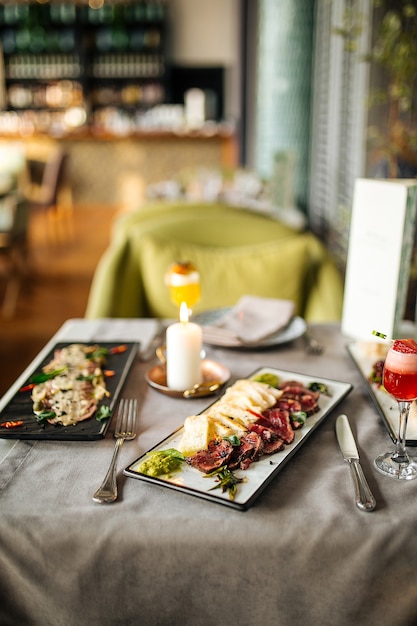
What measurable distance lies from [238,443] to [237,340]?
0.51m

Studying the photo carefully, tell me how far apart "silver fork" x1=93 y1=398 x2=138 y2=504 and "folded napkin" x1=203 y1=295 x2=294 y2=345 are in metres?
0.37

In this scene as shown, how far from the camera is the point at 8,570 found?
0.80 m

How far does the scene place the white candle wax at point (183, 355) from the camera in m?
1.17

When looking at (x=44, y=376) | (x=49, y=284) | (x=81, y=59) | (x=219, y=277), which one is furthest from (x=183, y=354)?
(x=81, y=59)

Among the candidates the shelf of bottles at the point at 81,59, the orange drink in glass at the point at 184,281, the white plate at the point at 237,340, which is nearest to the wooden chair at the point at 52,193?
the shelf of bottles at the point at 81,59

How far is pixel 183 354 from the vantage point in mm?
1169

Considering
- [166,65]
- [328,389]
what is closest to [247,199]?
[328,389]

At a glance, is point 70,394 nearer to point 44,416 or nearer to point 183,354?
point 44,416

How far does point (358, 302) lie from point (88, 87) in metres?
9.12

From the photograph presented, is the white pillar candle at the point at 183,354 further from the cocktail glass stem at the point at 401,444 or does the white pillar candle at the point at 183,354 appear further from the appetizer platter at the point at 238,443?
the cocktail glass stem at the point at 401,444

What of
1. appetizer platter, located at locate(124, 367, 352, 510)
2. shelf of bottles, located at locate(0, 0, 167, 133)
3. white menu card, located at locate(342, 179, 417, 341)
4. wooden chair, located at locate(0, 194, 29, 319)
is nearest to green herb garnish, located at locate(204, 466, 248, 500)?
appetizer platter, located at locate(124, 367, 352, 510)

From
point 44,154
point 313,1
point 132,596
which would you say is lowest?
point 44,154

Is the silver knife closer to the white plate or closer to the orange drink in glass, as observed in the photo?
the white plate

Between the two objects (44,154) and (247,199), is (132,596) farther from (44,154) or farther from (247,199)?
(44,154)
